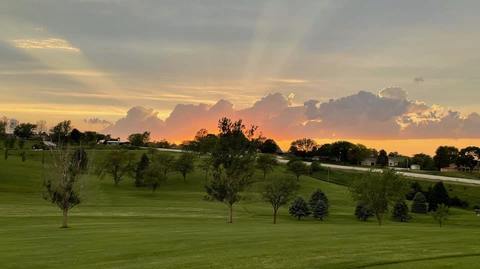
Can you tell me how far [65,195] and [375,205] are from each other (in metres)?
42.4

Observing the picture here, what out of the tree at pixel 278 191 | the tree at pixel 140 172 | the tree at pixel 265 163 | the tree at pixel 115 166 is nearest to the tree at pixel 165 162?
the tree at pixel 140 172

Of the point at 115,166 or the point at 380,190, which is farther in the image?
the point at 115,166

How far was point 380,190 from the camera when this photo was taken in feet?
237

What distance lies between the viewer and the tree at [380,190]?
71750 mm

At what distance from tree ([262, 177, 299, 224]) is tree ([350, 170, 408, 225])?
1019 centimetres

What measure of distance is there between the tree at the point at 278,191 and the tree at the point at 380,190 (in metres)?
10.2

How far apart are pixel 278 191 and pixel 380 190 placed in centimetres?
1477

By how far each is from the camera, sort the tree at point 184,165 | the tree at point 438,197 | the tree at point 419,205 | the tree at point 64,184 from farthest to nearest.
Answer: the tree at point 184,165, the tree at point 438,197, the tree at point 419,205, the tree at point 64,184

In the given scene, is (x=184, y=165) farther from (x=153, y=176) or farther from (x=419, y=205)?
(x=419, y=205)

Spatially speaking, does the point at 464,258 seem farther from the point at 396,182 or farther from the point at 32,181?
the point at 32,181

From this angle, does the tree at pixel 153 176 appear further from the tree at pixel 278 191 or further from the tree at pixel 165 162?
the tree at pixel 278 191

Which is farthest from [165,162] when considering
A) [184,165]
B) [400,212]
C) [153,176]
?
[400,212]

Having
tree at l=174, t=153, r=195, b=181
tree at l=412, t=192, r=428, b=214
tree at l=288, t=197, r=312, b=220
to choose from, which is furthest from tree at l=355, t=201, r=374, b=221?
tree at l=174, t=153, r=195, b=181

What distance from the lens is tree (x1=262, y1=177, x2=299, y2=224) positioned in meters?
74.9
